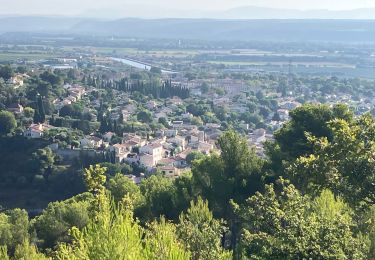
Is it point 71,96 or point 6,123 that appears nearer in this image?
point 6,123

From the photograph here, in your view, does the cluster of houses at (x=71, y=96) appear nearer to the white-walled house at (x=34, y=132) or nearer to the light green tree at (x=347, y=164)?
the white-walled house at (x=34, y=132)

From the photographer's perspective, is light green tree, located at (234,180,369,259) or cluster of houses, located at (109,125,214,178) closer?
light green tree, located at (234,180,369,259)

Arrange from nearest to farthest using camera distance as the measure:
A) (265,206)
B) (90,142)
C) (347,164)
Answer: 1. (265,206)
2. (347,164)
3. (90,142)

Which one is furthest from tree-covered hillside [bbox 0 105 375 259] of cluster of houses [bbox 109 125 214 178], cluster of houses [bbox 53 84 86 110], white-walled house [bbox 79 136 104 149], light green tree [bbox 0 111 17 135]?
cluster of houses [bbox 53 84 86 110]

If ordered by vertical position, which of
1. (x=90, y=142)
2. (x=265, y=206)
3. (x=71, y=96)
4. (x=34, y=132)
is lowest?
(x=90, y=142)

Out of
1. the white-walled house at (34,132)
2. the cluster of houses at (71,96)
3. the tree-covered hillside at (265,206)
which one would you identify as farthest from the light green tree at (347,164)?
the cluster of houses at (71,96)

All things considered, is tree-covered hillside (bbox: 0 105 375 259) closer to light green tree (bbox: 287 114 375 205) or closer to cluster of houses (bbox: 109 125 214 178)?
light green tree (bbox: 287 114 375 205)

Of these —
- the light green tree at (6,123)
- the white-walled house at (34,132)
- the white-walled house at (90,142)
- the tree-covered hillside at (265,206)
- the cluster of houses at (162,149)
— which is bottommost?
the cluster of houses at (162,149)

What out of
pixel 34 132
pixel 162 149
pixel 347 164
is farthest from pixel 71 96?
pixel 347 164

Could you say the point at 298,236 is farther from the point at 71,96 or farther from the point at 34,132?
the point at 71,96

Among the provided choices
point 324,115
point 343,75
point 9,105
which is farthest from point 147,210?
point 343,75

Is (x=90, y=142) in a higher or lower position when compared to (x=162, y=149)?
higher
